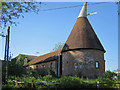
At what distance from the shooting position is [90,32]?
23.4m

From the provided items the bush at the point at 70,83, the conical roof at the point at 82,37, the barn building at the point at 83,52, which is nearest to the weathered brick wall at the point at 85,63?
the barn building at the point at 83,52

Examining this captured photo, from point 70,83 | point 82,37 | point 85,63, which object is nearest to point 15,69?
point 70,83

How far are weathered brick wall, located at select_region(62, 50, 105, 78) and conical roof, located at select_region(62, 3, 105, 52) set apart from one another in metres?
0.69

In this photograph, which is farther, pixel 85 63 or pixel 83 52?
pixel 83 52

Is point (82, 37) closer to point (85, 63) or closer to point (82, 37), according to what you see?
point (82, 37)

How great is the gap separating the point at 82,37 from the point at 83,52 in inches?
83.9

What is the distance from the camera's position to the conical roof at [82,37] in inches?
887

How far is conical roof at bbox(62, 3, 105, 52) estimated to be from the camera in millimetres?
22531

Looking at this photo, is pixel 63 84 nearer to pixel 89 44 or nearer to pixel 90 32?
pixel 89 44

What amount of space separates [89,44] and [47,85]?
1191 centimetres

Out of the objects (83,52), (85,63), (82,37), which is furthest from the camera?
(82,37)

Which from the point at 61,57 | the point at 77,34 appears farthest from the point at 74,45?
the point at 61,57

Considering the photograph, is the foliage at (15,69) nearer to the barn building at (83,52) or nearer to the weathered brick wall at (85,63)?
the weathered brick wall at (85,63)

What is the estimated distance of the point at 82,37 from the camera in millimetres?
23016
